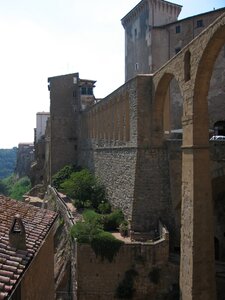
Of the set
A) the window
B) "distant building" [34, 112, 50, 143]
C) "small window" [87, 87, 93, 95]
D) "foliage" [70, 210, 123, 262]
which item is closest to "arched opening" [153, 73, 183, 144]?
"foliage" [70, 210, 123, 262]

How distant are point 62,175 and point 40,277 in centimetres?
3083

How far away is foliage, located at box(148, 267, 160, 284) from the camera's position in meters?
17.4

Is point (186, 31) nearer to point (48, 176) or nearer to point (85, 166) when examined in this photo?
point (85, 166)

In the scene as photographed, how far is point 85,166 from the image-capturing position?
38750 millimetres

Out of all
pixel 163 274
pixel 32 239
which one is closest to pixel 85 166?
pixel 163 274

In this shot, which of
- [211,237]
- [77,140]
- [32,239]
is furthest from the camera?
[77,140]

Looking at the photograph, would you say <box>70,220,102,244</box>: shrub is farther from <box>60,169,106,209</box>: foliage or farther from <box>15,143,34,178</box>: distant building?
<box>15,143,34,178</box>: distant building

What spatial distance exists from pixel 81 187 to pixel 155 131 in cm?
1000

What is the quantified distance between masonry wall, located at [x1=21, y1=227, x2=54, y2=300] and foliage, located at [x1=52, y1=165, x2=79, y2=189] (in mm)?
26393

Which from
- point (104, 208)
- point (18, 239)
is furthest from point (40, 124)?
point (18, 239)

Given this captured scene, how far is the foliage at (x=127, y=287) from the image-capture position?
1747cm

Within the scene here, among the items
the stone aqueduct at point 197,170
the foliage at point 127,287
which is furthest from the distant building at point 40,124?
the stone aqueduct at point 197,170

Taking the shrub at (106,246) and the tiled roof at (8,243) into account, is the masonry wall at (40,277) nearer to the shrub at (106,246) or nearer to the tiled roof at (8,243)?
the tiled roof at (8,243)

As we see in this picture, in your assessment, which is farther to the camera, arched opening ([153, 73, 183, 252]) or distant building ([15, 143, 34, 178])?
distant building ([15, 143, 34, 178])
